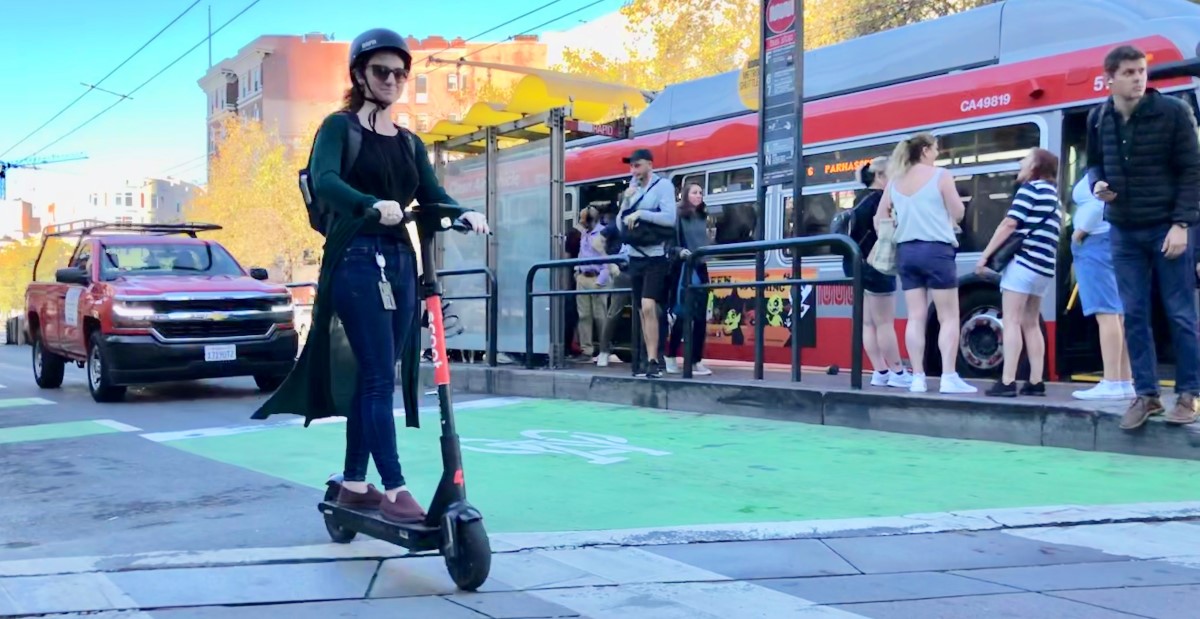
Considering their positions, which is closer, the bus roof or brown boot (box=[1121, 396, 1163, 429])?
brown boot (box=[1121, 396, 1163, 429])

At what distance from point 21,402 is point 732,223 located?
296 inches

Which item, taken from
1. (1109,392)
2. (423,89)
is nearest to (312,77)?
(423,89)

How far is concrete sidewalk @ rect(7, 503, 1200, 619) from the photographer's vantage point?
11.0ft

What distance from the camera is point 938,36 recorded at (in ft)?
31.8

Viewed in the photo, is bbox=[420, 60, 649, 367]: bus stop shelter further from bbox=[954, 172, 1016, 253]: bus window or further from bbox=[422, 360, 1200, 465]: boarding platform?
A: bbox=[954, 172, 1016, 253]: bus window

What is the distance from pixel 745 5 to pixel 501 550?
106 ft

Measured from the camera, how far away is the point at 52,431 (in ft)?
26.4

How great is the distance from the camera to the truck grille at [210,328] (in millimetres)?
10055

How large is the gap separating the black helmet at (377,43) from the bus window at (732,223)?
24.2 ft

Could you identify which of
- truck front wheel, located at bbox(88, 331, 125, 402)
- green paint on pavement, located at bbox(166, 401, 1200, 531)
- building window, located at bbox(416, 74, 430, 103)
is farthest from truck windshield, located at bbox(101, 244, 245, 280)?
building window, located at bbox(416, 74, 430, 103)

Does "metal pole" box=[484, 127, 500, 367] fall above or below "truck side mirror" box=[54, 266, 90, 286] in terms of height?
above

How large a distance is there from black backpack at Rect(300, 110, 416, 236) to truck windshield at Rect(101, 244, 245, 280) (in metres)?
7.65

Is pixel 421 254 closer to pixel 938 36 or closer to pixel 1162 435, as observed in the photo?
pixel 1162 435

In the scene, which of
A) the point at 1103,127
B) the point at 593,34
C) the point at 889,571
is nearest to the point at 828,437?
the point at 1103,127
